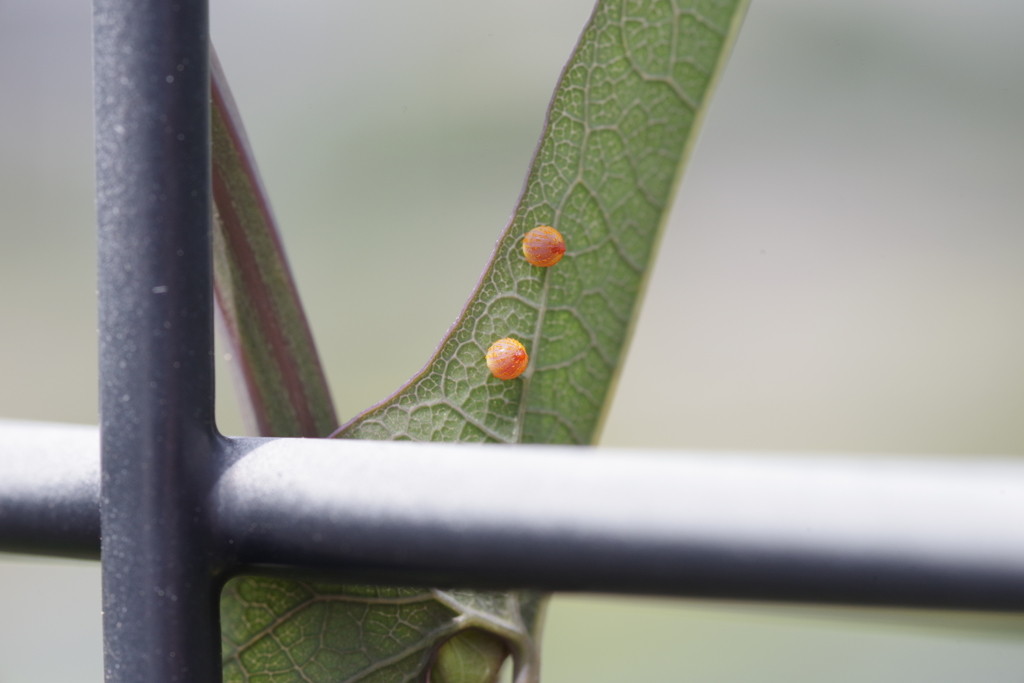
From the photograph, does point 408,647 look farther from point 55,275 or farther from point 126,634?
point 55,275

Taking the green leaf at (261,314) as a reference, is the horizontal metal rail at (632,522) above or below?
below

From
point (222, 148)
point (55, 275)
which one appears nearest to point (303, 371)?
point (222, 148)

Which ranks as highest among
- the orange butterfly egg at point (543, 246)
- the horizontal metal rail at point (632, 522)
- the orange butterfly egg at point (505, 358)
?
the orange butterfly egg at point (543, 246)

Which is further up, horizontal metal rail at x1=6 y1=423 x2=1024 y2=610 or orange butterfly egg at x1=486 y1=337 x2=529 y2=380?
orange butterfly egg at x1=486 y1=337 x2=529 y2=380

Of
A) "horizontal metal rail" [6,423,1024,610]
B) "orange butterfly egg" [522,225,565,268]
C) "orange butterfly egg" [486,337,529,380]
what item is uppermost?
"orange butterfly egg" [522,225,565,268]
